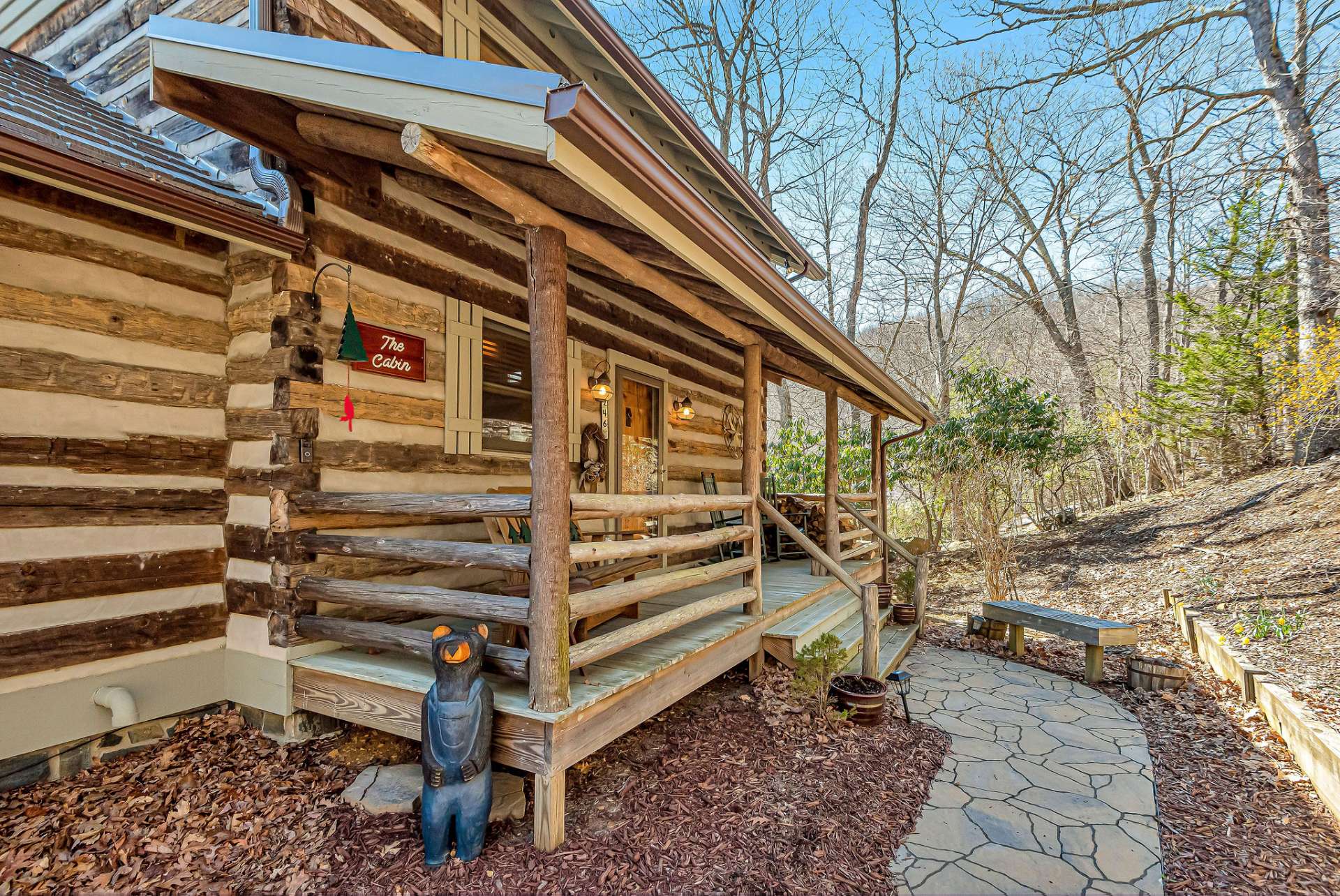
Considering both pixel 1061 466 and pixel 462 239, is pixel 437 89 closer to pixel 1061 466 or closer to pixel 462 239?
pixel 462 239

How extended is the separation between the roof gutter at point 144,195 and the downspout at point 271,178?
9 centimetres

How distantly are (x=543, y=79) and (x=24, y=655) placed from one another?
3.38 meters

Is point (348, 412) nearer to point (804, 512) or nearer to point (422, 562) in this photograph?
point (422, 562)

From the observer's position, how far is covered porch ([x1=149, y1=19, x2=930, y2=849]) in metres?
2.27

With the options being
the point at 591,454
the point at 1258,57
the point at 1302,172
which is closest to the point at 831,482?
the point at 591,454

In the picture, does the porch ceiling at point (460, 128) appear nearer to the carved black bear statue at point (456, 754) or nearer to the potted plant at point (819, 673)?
the carved black bear statue at point (456, 754)

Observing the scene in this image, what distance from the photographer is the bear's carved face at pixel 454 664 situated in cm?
Answer: 249

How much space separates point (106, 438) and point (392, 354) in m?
1.39

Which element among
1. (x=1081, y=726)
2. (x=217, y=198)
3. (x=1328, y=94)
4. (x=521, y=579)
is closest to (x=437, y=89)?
(x=217, y=198)

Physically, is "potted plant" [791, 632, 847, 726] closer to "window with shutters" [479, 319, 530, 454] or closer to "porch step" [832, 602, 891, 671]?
"porch step" [832, 602, 891, 671]

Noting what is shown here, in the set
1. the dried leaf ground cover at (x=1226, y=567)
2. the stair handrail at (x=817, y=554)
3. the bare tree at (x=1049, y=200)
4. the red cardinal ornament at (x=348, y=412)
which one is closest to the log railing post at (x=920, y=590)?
the dried leaf ground cover at (x=1226, y=567)

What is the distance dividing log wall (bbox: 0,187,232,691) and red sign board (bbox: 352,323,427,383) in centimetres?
79

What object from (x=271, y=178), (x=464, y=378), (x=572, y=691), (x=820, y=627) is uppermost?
(x=271, y=178)

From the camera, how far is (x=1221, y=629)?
19.0 ft
